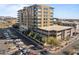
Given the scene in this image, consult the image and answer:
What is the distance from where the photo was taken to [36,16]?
162cm

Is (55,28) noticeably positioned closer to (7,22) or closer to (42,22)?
(42,22)

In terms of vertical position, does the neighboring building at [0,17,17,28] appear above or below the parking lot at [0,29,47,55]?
above

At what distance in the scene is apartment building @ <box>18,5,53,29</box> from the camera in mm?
1599

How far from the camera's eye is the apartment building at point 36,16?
160 centimetres

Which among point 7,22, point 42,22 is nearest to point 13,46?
point 7,22

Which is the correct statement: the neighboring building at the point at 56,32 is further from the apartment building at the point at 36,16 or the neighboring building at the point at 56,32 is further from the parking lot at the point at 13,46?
the parking lot at the point at 13,46

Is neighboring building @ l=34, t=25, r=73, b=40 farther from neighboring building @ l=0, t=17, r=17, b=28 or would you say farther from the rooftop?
neighboring building @ l=0, t=17, r=17, b=28

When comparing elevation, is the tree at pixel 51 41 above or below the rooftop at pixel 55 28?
below

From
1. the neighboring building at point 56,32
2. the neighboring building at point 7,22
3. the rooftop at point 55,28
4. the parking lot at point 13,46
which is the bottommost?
the parking lot at point 13,46

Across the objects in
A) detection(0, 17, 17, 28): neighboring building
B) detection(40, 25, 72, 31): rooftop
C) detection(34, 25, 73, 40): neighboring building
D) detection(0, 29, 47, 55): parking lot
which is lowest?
detection(0, 29, 47, 55): parking lot

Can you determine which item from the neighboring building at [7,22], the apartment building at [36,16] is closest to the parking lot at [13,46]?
the neighboring building at [7,22]

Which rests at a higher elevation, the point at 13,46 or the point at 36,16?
the point at 36,16

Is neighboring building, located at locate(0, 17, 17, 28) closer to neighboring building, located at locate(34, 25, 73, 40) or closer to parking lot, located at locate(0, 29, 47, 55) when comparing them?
parking lot, located at locate(0, 29, 47, 55)

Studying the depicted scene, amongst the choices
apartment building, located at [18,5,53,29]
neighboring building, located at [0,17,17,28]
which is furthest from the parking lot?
apartment building, located at [18,5,53,29]
